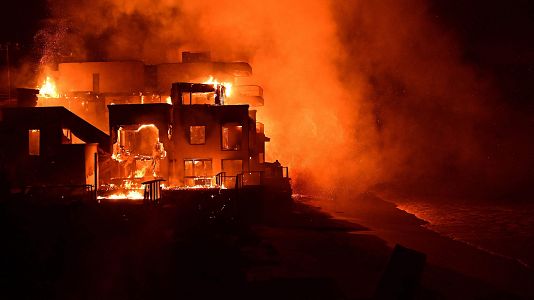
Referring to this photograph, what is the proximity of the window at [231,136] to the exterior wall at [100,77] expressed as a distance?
46.4ft

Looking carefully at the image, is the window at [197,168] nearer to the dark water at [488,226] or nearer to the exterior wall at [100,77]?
the exterior wall at [100,77]

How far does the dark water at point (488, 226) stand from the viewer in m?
25.5

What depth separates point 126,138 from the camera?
122 feet

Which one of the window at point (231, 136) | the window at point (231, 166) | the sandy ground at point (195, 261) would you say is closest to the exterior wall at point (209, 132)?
the window at point (231, 166)

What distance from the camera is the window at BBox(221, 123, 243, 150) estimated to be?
121ft

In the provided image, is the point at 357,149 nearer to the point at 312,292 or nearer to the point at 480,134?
the point at 480,134

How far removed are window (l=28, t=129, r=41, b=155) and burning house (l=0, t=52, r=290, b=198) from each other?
0.21 ft

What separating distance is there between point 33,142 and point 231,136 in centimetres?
1347

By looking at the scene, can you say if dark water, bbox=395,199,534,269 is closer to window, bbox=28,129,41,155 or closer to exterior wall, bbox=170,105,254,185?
exterior wall, bbox=170,105,254,185

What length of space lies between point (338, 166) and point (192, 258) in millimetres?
64780

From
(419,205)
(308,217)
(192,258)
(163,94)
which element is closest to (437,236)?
(308,217)

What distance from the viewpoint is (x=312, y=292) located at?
1140cm

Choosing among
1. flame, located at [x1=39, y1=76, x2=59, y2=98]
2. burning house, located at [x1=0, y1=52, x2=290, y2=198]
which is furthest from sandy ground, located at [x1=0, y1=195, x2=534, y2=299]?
flame, located at [x1=39, y1=76, x2=59, y2=98]

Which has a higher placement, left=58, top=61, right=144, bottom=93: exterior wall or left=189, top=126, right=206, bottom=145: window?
left=58, top=61, right=144, bottom=93: exterior wall
